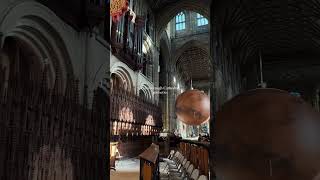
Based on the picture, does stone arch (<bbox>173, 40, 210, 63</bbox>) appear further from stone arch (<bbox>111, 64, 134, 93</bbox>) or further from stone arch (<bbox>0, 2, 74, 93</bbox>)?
stone arch (<bbox>0, 2, 74, 93</bbox>)

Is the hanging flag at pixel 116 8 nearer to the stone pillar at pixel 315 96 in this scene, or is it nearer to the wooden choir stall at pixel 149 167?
the wooden choir stall at pixel 149 167

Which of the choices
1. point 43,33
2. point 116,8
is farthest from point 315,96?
point 43,33

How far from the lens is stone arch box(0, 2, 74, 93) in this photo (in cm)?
648

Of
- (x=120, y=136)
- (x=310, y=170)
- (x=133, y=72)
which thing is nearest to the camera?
(x=310, y=170)

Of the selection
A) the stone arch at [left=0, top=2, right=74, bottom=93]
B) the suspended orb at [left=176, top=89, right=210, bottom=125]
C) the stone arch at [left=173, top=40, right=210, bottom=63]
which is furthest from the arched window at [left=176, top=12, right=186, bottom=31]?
the stone arch at [left=0, top=2, right=74, bottom=93]

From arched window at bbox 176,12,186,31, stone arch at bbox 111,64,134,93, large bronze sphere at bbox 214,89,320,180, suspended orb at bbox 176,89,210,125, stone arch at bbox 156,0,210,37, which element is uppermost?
arched window at bbox 176,12,186,31

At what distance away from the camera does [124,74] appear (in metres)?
16.2

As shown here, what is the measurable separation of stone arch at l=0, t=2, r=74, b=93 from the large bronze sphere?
18.1ft

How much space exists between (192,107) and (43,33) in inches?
191

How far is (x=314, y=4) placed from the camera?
14000mm

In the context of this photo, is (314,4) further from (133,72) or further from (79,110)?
(79,110)

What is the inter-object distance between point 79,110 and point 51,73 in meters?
2.47

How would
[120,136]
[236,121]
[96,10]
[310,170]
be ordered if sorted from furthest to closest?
[120,136], [96,10], [236,121], [310,170]

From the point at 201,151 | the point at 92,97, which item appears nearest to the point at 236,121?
the point at 201,151
